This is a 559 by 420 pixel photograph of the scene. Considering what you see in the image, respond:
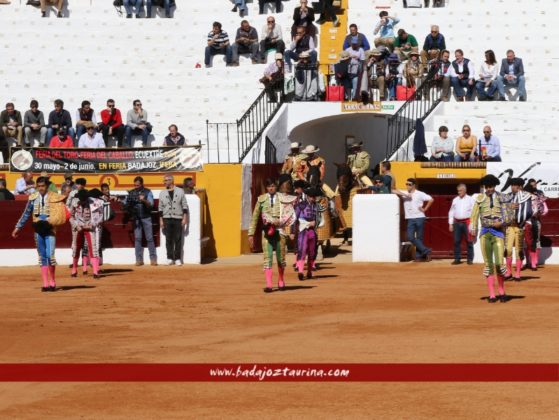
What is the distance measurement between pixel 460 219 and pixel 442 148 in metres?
3.68

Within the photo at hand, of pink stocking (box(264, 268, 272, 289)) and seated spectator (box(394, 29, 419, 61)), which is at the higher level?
seated spectator (box(394, 29, 419, 61))

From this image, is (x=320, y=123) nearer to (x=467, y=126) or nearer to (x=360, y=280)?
(x=467, y=126)

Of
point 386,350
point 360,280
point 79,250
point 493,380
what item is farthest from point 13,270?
point 493,380

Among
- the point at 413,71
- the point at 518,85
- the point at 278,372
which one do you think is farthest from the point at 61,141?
the point at 278,372

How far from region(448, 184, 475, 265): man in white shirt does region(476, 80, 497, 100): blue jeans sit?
6.10m

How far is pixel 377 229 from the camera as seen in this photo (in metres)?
23.5

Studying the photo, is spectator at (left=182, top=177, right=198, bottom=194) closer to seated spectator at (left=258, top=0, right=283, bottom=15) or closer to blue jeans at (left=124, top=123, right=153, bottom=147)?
blue jeans at (left=124, top=123, right=153, bottom=147)

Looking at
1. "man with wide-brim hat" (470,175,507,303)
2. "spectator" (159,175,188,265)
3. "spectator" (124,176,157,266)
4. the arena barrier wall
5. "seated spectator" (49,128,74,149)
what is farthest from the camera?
"seated spectator" (49,128,74,149)

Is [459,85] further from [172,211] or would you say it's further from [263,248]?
[263,248]

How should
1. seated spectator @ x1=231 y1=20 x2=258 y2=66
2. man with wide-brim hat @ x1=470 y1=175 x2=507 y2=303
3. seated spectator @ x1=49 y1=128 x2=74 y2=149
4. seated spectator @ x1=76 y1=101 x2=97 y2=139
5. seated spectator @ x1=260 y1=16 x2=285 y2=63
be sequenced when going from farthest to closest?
seated spectator @ x1=231 y1=20 x2=258 y2=66, seated spectator @ x1=260 y1=16 x2=285 y2=63, seated spectator @ x1=76 y1=101 x2=97 y2=139, seated spectator @ x1=49 y1=128 x2=74 y2=149, man with wide-brim hat @ x1=470 y1=175 x2=507 y2=303

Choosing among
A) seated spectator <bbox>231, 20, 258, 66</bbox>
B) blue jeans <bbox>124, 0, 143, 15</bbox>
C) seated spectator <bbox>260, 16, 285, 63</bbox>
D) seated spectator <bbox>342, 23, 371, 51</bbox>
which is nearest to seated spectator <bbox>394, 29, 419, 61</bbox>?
seated spectator <bbox>342, 23, 371, 51</bbox>

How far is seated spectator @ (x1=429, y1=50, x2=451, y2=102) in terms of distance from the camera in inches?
1134

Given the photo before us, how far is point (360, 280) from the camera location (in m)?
21.1

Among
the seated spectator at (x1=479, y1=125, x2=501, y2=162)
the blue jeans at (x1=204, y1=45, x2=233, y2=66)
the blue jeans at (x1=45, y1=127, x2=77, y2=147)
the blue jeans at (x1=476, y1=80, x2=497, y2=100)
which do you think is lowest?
the seated spectator at (x1=479, y1=125, x2=501, y2=162)
